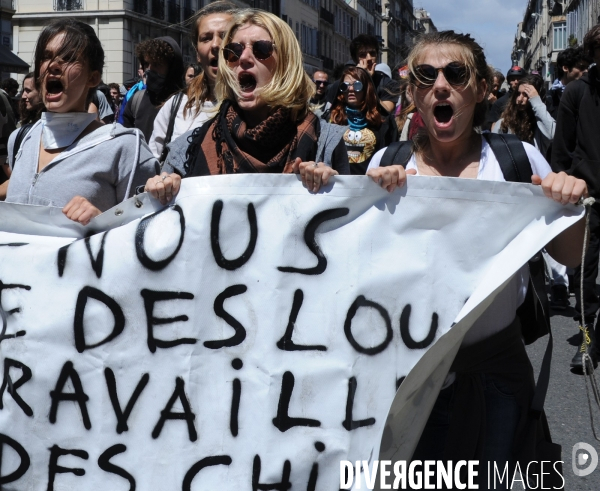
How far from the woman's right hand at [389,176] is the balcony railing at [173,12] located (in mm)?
37101

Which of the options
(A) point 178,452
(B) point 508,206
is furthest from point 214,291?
(B) point 508,206

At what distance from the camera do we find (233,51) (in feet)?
9.65

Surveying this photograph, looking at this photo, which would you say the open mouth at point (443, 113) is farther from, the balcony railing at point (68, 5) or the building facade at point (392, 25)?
the building facade at point (392, 25)

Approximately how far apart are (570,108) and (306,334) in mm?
3925

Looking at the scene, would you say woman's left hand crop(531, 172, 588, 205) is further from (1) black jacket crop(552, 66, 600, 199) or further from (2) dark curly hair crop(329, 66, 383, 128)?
(2) dark curly hair crop(329, 66, 383, 128)

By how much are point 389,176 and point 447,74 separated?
37 cm

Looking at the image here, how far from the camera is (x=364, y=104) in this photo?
24.6ft

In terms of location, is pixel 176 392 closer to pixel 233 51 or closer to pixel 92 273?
pixel 92 273

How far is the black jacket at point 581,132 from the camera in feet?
18.9

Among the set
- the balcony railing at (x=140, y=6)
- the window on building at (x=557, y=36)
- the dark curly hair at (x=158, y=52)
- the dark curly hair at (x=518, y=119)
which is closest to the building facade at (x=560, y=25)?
the window on building at (x=557, y=36)

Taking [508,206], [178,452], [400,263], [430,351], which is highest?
[508,206]

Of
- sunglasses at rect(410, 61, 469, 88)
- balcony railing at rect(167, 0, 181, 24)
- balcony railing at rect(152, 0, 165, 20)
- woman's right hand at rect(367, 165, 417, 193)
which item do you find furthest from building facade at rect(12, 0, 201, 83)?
woman's right hand at rect(367, 165, 417, 193)

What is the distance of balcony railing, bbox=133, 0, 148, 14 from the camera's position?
35031 millimetres

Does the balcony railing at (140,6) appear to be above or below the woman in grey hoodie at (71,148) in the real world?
above
